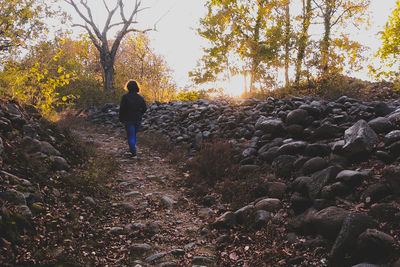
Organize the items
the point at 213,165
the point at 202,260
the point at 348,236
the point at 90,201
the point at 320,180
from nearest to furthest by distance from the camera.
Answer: the point at 348,236
the point at 202,260
the point at 320,180
the point at 90,201
the point at 213,165

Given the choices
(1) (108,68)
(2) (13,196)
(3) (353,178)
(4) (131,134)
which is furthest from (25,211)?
(1) (108,68)

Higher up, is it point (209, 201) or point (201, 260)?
point (209, 201)

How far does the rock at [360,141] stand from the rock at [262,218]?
6.01 ft

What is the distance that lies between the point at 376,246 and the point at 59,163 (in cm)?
559

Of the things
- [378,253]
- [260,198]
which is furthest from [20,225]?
[378,253]

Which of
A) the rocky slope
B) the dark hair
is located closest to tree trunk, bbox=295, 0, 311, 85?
the rocky slope

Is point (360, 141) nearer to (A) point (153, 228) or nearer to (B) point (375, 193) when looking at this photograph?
(B) point (375, 193)

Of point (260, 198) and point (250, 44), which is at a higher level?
point (250, 44)

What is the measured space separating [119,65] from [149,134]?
21.1 m

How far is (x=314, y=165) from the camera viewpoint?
206 inches

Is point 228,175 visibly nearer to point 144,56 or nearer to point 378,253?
point 378,253

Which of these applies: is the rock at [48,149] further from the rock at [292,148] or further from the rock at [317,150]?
the rock at [317,150]

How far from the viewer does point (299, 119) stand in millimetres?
7039

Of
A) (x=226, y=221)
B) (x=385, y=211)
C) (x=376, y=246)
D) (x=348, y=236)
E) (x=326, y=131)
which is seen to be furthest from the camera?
(x=326, y=131)
